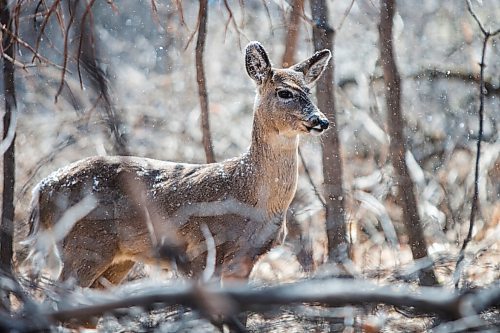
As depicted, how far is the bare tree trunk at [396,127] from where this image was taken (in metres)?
8.03

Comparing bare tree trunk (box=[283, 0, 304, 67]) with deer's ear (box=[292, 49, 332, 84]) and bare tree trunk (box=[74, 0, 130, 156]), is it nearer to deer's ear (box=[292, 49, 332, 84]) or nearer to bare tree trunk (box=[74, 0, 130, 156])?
deer's ear (box=[292, 49, 332, 84])

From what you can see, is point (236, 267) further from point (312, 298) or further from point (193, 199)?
point (312, 298)

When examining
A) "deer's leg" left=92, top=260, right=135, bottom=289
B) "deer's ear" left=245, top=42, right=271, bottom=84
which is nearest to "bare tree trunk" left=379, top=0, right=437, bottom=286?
"deer's ear" left=245, top=42, right=271, bottom=84

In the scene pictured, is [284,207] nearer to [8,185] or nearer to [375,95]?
[8,185]

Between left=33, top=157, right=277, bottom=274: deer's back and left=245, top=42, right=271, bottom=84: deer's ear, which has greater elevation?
left=245, top=42, right=271, bottom=84: deer's ear

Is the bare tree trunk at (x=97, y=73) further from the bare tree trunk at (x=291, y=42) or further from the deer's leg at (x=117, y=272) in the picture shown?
the bare tree trunk at (x=291, y=42)

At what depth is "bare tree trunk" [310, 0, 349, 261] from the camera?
8.11 m

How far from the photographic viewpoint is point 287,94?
690cm

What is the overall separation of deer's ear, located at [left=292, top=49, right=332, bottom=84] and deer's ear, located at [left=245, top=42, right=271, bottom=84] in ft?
1.11

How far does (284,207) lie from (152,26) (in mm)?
10493

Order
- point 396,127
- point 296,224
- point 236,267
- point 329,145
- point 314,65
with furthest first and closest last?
point 296,224, point 396,127, point 329,145, point 314,65, point 236,267

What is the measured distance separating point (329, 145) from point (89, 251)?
2297 millimetres

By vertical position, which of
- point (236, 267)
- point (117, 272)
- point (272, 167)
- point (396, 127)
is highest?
point (396, 127)

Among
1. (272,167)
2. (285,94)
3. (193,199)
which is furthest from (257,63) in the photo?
(193,199)
